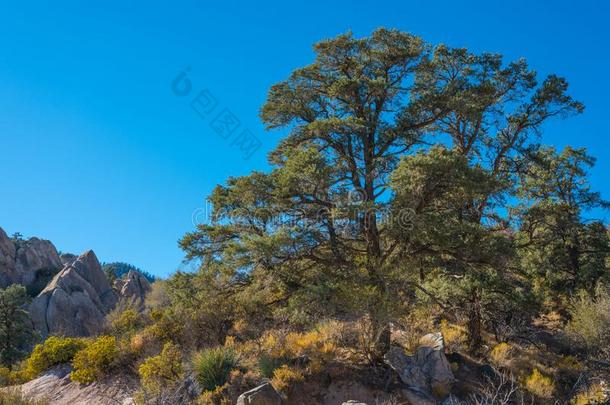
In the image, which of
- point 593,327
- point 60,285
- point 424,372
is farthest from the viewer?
point 60,285

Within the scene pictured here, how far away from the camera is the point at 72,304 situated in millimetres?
45312

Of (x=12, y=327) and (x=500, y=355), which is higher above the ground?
(x=12, y=327)

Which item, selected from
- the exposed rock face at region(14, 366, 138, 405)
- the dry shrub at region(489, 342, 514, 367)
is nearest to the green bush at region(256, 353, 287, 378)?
the exposed rock face at region(14, 366, 138, 405)

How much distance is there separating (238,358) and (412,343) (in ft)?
18.2

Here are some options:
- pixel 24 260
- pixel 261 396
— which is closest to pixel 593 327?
pixel 261 396

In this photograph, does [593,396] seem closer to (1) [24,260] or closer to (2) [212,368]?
(2) [212,368]

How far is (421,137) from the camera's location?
15914 mm

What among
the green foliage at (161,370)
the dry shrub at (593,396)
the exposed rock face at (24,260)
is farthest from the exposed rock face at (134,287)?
the dry shrub at (593,396)

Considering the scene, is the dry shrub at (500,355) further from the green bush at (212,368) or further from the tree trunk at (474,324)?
the green bush at (212,368)

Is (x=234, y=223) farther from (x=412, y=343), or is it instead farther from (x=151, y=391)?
(x=412, y=343)

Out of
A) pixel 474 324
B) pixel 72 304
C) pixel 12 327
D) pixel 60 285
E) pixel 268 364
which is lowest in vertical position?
pixel 268 364

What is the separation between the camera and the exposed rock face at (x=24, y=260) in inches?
1966

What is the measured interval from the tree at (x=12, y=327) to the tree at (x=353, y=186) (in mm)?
18541

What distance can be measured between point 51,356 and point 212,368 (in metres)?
7.87
